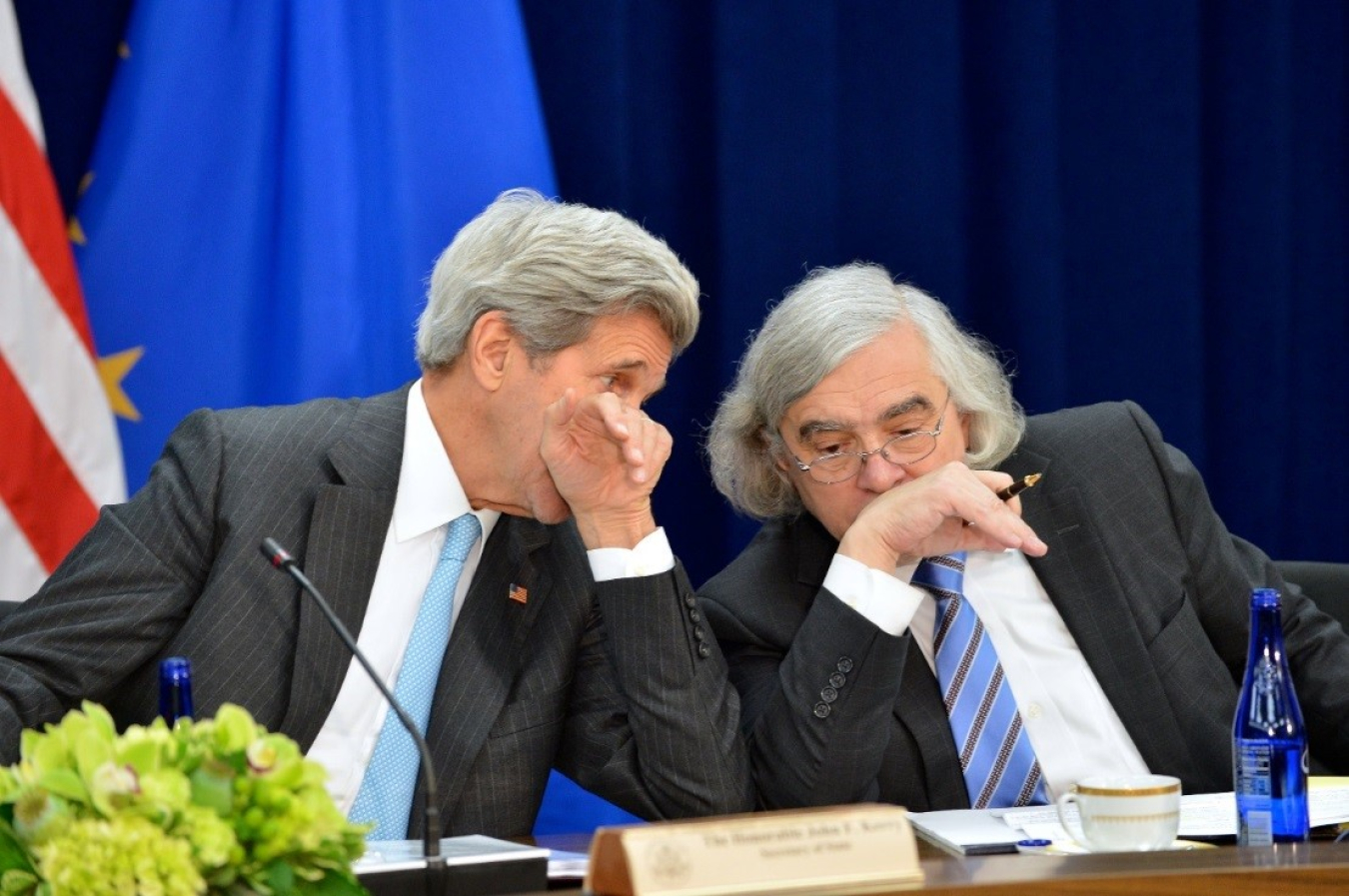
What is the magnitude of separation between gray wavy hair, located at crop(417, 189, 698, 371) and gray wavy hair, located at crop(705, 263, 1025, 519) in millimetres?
203

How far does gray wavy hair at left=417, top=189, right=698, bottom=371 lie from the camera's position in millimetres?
2289

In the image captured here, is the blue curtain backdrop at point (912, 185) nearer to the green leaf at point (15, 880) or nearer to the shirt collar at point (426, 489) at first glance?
the shirt collar at point (426, 489)

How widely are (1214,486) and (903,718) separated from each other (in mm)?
1786

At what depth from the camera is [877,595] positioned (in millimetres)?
2266

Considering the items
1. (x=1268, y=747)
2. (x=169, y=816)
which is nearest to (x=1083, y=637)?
(x=1268, y=747)

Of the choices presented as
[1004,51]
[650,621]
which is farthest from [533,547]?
[1004,51]

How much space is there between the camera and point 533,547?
2371 millimetres

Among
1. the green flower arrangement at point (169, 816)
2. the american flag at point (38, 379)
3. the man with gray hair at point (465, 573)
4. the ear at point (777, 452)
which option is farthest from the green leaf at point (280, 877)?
the american flag at point (38, 379)

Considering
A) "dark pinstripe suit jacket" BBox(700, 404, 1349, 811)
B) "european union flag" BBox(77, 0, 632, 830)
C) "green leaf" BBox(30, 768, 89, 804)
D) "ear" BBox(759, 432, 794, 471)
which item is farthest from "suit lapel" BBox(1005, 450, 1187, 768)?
"green leaf" BBox(30, 768, 89, 804)

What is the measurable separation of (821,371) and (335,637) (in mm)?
816

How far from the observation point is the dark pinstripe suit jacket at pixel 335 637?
2121 millimetres

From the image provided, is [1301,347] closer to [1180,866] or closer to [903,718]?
[903,718]

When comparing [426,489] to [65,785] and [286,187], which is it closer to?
[286,187]

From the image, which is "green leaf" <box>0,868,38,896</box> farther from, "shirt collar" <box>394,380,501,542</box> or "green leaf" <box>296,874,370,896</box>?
"shirt collar" <box>394,380,501,542</box>
